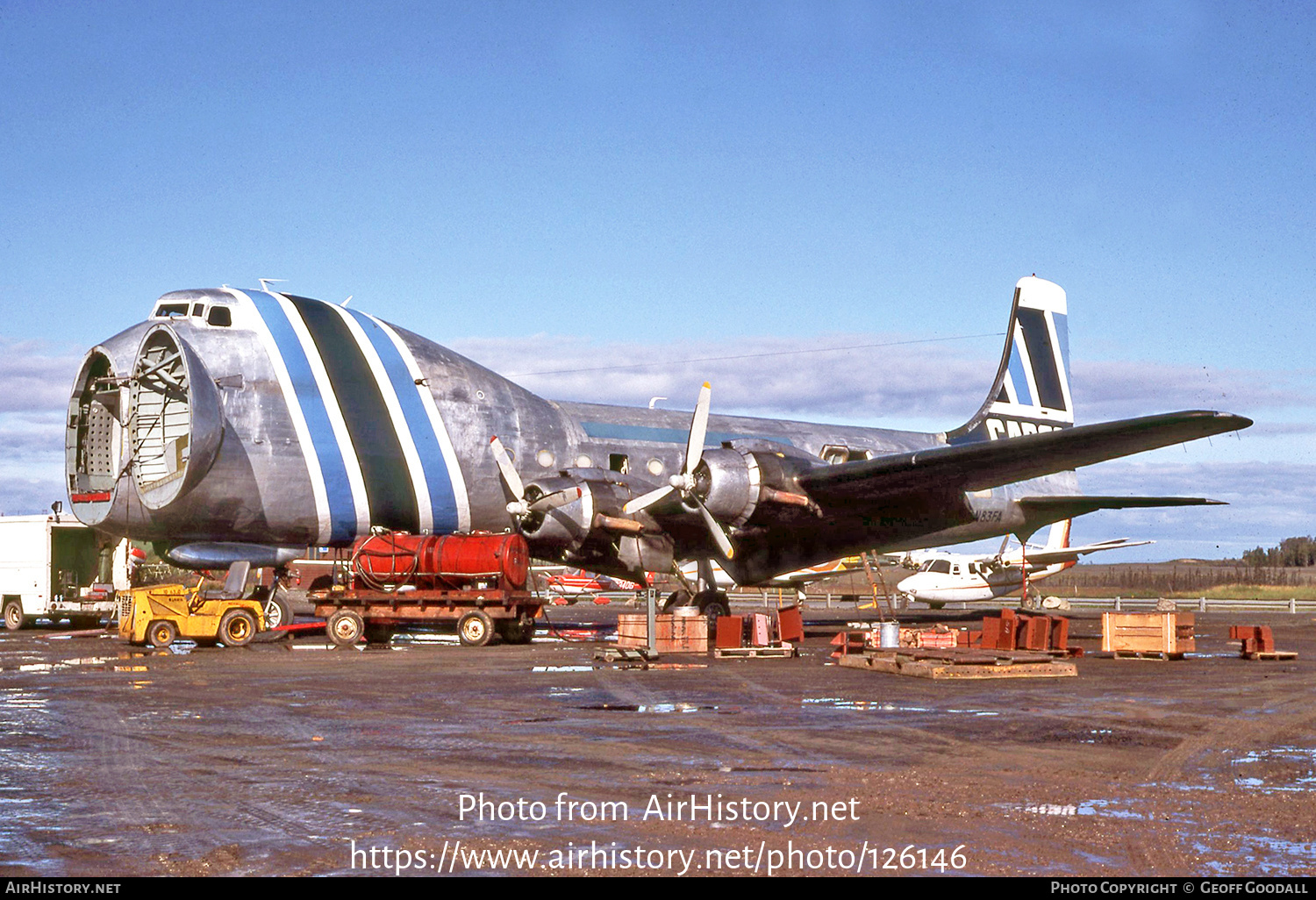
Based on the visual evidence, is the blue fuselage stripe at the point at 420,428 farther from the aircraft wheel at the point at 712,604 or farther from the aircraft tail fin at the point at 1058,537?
the aircraft tail fin at the point at 1058,537

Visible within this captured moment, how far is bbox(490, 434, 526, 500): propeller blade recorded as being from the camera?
27422mm

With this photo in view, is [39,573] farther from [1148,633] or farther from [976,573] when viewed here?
[976,573]

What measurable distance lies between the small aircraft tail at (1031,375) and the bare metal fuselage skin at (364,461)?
8340mm

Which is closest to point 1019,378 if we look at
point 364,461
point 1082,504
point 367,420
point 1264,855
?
point 1082,504

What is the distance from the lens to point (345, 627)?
27438mm

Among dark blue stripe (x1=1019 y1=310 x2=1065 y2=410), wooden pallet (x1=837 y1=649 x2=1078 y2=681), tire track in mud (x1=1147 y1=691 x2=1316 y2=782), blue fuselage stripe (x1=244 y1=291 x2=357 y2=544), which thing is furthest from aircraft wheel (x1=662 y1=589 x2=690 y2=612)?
tire track in mud (x1=1147 y1=691 x2=1316 y2=782)

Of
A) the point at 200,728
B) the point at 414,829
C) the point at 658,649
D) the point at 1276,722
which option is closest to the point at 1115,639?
the point at 658,649

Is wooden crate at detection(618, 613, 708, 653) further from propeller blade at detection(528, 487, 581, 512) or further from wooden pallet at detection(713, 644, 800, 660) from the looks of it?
propeller blade at detection(528, 487, 581, 512)

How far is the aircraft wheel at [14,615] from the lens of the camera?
37281mm

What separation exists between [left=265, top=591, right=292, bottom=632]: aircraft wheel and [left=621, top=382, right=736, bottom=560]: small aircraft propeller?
29.5 feet

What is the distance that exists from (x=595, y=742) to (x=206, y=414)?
1569cm

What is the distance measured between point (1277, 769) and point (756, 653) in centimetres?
1410

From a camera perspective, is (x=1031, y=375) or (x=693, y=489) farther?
(x=1031, y=375)

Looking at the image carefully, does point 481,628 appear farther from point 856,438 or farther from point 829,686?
point 856,438
